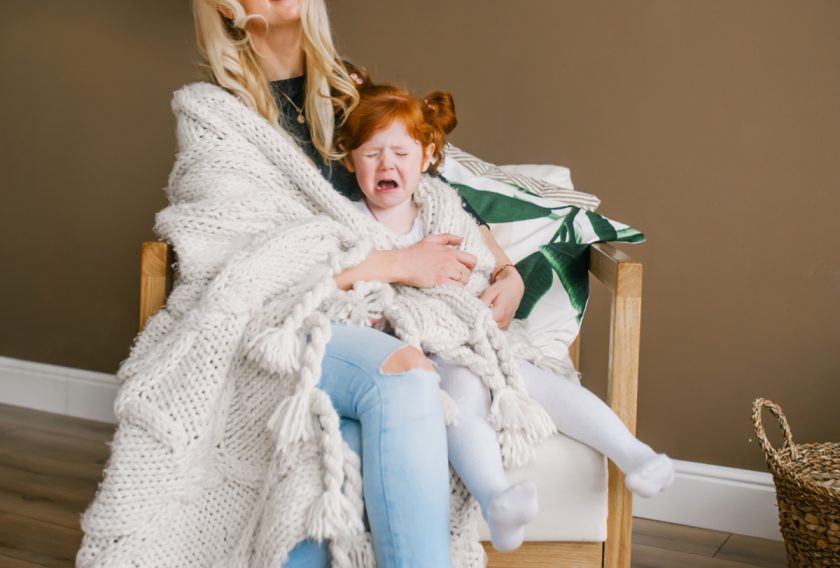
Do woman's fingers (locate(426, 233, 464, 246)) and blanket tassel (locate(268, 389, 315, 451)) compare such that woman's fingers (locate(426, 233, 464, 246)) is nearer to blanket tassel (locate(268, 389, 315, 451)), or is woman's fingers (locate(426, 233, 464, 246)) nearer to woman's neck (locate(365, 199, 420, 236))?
woman's neck (locate(365, 199, 420, 236))

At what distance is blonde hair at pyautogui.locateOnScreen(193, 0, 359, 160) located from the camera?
4.98ft

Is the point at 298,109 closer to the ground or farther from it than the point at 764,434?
farther from it

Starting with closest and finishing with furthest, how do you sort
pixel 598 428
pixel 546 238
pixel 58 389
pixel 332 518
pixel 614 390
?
pixel 332 518
pixel 598 428
pixel 614 390
pixel 546 238
pixel 58 389

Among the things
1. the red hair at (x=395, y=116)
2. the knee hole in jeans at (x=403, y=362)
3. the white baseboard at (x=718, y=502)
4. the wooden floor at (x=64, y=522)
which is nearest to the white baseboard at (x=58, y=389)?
the wooden floor at (x=64, y=522)

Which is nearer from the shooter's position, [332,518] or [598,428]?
[332,518]

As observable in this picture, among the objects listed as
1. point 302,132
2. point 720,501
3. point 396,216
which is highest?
point 302,132

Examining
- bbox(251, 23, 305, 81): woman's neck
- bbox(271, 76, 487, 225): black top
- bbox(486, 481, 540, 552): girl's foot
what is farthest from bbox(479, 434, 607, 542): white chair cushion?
bbox(251, 23, 305, 81): woman's neck

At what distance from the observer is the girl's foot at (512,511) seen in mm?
1092

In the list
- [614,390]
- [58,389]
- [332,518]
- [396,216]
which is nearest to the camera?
[332,518]

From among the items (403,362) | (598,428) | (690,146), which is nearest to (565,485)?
(598,428)

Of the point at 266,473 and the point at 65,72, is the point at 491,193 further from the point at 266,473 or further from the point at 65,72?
the point at 65,72

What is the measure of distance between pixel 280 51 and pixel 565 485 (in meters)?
0.91

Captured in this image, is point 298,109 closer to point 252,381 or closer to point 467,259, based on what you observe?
point 467,259

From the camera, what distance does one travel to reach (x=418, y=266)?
139 cm
